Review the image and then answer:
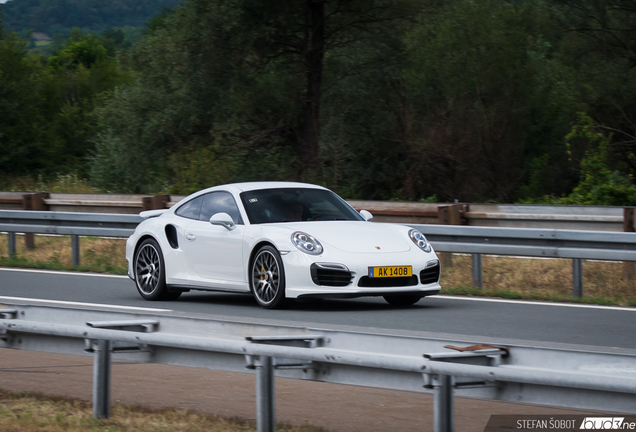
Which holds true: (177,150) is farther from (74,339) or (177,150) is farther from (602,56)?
(74,339)

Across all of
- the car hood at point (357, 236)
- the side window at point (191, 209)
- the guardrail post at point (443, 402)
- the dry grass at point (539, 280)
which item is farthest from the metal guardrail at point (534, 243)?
the guardrail post at point (443, 402)

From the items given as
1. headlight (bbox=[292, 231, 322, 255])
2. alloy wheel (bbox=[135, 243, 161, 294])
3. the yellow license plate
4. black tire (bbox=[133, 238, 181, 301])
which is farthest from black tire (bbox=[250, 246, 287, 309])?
alloy wheel (bbox=[135, 243, 161, 294])

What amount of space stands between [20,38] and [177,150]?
75.0ft

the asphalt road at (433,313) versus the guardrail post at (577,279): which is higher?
the guardrail post at (577,279)

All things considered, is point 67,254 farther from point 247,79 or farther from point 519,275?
point 247,79

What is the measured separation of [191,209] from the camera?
10.7m

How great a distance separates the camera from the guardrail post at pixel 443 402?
392cm

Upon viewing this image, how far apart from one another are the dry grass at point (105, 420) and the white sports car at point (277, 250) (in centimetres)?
365

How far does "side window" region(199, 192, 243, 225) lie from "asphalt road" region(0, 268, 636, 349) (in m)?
0.99

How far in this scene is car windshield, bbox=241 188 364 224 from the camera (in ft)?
32.4

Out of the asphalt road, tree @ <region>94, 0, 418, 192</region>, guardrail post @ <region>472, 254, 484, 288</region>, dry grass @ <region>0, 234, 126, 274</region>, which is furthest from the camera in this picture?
tree @ <region>94, 0, 418, 192</region>

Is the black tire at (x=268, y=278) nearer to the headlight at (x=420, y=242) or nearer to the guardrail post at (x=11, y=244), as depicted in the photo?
the headlight at (x=420, y=242)

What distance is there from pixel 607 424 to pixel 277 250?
18.1ft

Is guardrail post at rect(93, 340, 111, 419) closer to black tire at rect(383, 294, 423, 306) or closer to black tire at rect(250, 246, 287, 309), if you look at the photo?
black tire at rect(250, 246, 287, 309)
